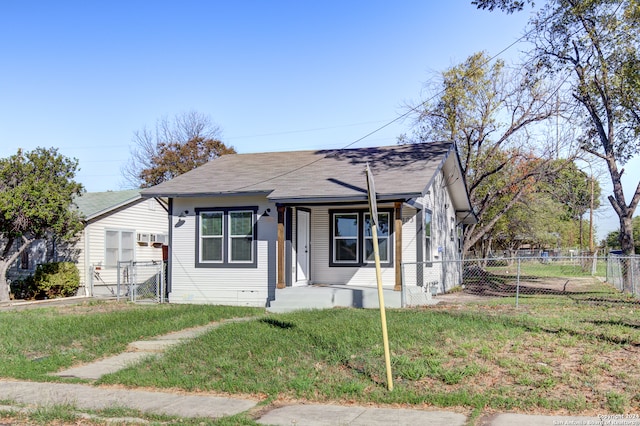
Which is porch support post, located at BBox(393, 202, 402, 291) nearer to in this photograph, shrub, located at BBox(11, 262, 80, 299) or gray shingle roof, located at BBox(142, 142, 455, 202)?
gray shingle roof, located at BBox(142, 142, 455, 202)

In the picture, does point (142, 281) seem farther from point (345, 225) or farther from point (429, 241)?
point (429, 241)

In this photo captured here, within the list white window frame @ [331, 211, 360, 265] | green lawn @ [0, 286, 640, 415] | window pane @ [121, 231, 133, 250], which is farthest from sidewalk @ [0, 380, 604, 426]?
window pane @ [121, 231, 133, 250]

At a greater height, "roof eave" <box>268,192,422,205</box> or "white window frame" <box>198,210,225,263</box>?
"roof eave" <box>268,192,422,205</box>

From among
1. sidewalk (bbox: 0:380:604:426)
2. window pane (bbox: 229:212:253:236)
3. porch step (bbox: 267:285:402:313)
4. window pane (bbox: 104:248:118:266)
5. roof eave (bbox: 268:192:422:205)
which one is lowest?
sidewalk (bbox: 0:380:604:426)

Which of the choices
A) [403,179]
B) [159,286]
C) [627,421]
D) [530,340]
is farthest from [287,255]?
[627,421]

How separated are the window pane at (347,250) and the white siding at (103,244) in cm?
949

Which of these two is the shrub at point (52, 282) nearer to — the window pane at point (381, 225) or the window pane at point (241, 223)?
the window pane at point (241, 223)

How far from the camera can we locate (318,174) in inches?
661

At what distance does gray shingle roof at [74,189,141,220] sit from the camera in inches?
843

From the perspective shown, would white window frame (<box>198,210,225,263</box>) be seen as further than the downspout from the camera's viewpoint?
No

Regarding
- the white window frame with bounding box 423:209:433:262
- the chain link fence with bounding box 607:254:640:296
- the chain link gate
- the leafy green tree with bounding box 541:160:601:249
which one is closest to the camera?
the chain link fence with bounding box 607:254:640:296

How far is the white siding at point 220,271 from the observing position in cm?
1620

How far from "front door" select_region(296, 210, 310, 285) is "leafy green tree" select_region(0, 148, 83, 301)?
7.67 metres

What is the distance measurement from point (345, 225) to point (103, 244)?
398 inches
